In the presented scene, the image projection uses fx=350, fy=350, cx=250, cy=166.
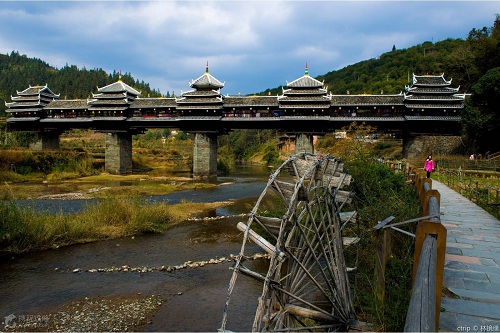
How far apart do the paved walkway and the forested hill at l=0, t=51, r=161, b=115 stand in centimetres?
9729

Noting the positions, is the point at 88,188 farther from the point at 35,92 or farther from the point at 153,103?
the point at 35,92

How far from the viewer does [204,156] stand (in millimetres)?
38406

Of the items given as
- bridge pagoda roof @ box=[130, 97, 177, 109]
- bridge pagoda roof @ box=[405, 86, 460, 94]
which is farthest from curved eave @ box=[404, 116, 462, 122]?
bridge pagoda roof @ box=[130, 97, 177, 109]

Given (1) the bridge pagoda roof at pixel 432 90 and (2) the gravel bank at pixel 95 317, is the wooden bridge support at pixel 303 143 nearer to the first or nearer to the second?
(1) the bridge pagoda roof at pixel 432 90

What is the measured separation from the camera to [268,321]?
15.2 ft

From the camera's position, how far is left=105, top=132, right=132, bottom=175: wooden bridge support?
39500 millimetres

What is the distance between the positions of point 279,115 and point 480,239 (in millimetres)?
30792

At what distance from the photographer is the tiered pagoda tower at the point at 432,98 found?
32.9 m

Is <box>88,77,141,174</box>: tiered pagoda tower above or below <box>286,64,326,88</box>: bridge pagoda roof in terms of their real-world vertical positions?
below

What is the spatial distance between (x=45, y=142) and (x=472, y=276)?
49408 millimetres

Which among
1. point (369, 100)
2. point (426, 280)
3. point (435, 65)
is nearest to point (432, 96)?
point (369, 100)

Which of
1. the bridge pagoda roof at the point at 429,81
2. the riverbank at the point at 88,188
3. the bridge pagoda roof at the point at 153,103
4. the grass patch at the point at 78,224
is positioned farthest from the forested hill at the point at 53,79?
the grass patch at the point at 78,224

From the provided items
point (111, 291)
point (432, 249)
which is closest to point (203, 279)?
point (111, 291)

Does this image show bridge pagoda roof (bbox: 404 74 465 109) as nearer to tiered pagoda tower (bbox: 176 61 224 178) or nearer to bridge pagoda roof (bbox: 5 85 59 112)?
tiered pagoda tower (bbox: 176 61 224 178)
